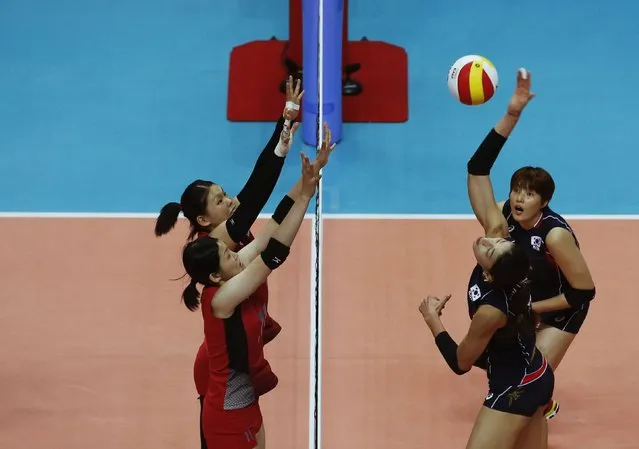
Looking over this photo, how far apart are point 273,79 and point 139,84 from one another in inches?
50.5

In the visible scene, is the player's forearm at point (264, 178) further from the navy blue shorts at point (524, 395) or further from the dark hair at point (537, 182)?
the navy blue shorts at point (524, 395)

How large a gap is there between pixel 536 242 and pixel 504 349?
0.73 metres

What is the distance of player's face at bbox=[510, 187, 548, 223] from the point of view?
5.70 metres

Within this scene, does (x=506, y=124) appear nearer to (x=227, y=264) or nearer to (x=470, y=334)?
(x=470, y=334)

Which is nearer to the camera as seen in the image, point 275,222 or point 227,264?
point 227,264

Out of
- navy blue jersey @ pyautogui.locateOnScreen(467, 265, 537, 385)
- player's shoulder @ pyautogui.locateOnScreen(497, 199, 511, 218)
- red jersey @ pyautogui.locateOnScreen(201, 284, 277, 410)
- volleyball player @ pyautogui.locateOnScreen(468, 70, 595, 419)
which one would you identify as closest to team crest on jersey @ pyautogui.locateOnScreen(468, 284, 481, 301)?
navy blue jersey @ pyautogui.locateOnScreen(467, 265, 537, 385)

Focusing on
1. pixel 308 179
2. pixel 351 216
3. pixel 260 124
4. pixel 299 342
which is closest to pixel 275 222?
pixel 308 179

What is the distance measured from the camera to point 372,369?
7.05 m

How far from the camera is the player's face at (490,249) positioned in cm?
504

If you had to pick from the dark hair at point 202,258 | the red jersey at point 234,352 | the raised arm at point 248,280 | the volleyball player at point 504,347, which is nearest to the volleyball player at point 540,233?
the volleyball player at point 504,347

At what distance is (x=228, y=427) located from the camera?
17.1 feet

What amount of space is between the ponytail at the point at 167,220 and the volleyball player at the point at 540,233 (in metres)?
1.60

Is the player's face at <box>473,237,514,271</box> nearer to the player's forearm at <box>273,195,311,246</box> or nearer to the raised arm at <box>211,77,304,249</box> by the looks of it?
the player's forearm at <box>273,195,311,246</box>

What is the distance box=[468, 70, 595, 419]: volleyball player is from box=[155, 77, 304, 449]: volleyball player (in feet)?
3.41
